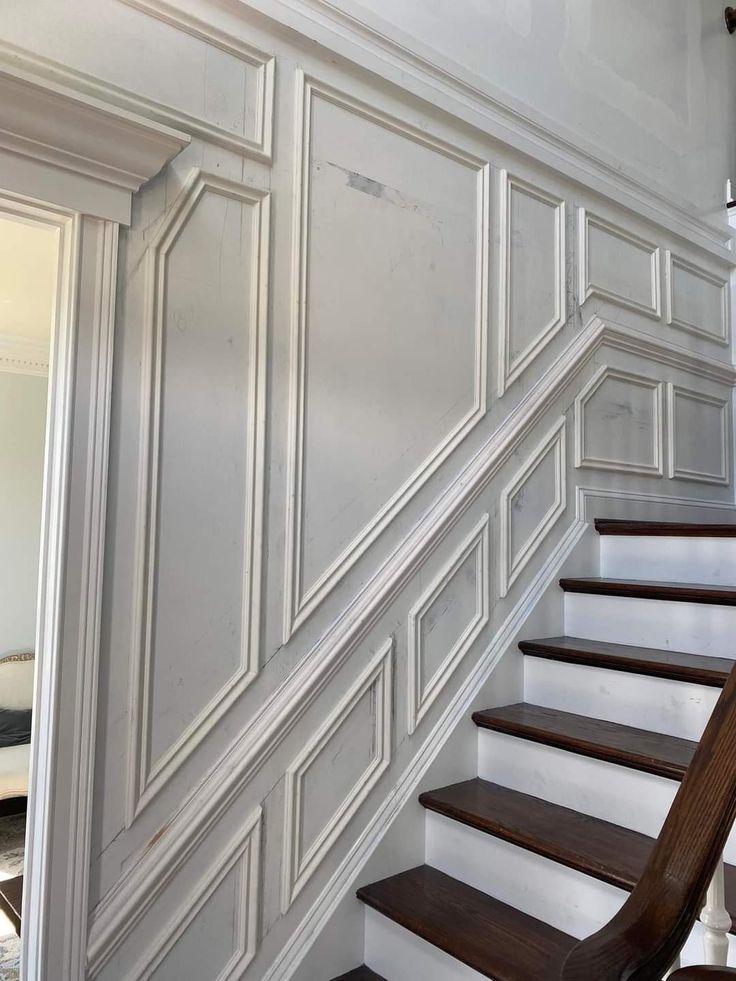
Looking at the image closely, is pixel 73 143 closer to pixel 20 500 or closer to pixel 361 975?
pixel 361 975

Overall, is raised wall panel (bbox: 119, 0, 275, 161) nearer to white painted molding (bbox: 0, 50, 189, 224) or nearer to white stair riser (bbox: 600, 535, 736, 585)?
white painted molding (bbox: 0, 50, 189, 224)

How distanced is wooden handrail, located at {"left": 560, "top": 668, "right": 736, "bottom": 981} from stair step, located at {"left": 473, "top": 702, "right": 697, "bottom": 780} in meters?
0.83

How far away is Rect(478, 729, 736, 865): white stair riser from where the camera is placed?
5.10 feet

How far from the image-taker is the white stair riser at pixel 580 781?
5.10ft

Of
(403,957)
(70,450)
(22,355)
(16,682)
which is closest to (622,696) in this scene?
(403,957)

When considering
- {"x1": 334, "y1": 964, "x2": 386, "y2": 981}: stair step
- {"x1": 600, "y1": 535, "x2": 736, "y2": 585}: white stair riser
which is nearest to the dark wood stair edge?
{"x1": 334, "y1": 964, "x2": 386, "y2": 981}: stair step

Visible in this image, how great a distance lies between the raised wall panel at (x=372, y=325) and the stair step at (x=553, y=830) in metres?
0.63

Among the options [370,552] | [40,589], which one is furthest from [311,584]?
[40,589]

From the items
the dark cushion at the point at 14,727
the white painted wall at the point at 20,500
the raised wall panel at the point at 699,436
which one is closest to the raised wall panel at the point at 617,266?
the raised wall panel at the point at 699,436

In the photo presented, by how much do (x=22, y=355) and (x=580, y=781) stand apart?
418 cm

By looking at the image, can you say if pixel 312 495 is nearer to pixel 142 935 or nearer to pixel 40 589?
pixel 40 589

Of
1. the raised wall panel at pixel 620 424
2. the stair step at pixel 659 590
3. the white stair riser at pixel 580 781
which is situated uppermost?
the raised wall panel at pixel 620 424

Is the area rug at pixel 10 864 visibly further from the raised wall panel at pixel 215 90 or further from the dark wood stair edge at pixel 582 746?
the raised wall panel at pixel 215 90

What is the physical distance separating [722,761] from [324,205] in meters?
1.53
